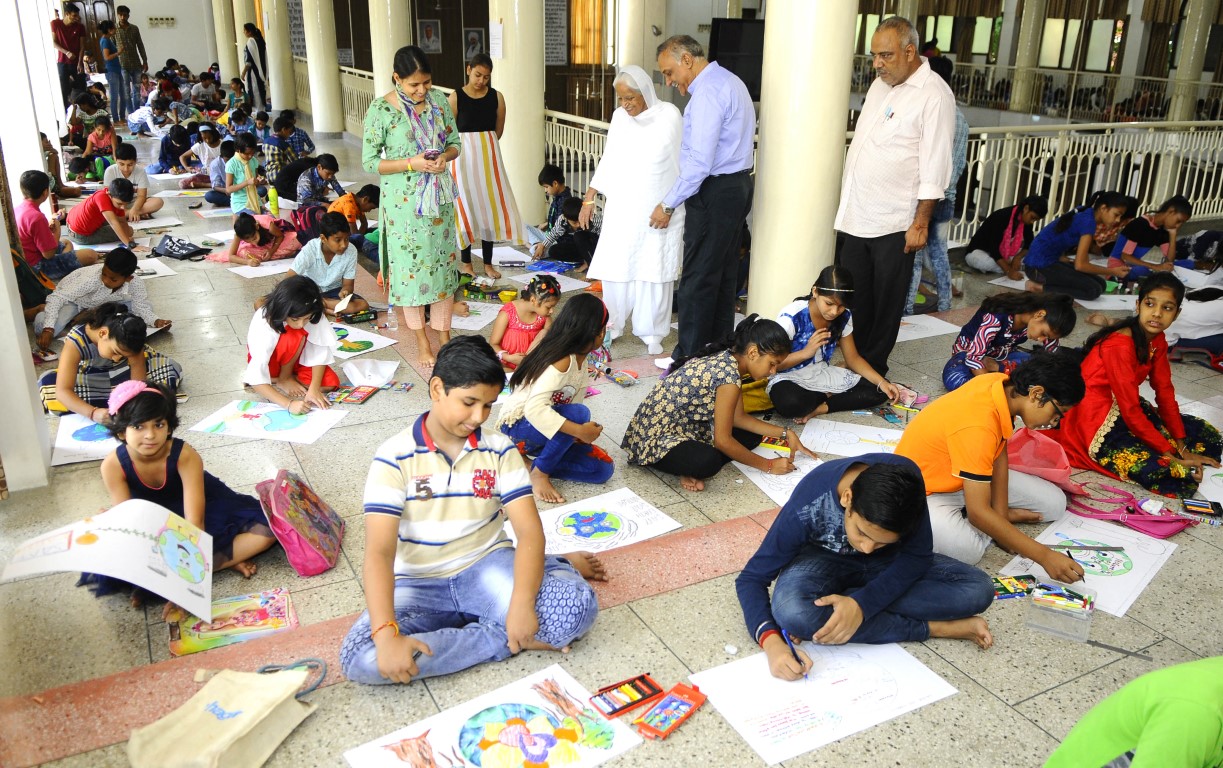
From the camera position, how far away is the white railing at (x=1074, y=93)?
48.1 ft

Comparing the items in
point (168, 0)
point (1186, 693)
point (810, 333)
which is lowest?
point (810, 333)

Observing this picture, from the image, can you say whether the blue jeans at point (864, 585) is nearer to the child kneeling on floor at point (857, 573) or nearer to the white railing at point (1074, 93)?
the child kneeling on floor at point (857, 573)

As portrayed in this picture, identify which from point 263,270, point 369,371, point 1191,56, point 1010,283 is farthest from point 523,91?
point 1191,56

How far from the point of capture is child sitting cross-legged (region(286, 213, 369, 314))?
5.50 metres

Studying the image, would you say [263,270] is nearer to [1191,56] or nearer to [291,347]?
[291,347]

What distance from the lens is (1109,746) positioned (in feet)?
5.08

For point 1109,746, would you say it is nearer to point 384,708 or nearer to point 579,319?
point 384,708

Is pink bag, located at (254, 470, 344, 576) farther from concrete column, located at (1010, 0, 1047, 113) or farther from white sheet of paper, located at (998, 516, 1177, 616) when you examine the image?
concrete column, located at (1010, 0, 1047, 113)

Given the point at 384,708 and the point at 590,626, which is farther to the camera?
the point at 590,626

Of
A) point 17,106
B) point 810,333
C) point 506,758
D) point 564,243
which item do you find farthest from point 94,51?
point 506,758

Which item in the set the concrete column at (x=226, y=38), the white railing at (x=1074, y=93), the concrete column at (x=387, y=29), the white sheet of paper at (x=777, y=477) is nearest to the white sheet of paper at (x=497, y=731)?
the white sheet of paper at (x=777, y=477)

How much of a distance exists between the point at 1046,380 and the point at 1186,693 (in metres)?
1.48

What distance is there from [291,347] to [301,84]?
1391 centimetres

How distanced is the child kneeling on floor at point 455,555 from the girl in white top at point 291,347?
6.10 feet
